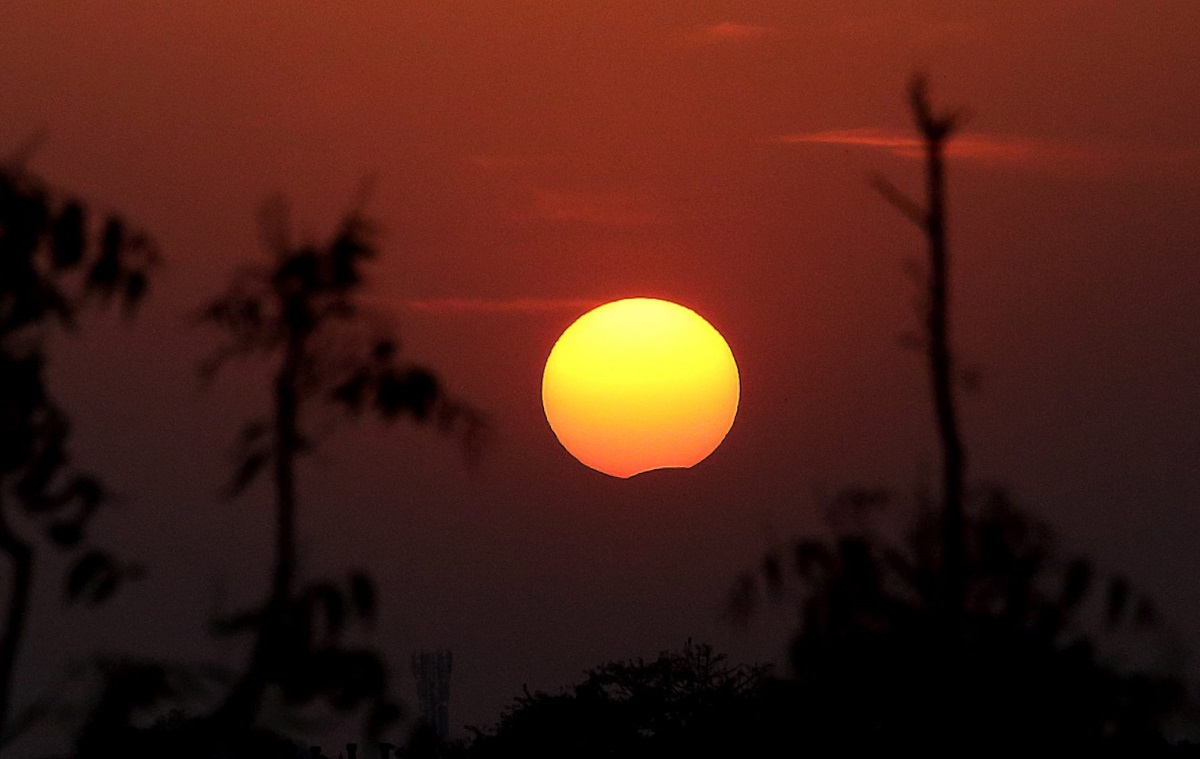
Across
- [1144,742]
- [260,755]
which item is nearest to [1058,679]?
[1144,742]

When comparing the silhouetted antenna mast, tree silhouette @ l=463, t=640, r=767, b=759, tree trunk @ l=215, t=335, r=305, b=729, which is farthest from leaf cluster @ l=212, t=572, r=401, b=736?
the silhouetted antenna mast

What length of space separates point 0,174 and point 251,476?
1.24 m

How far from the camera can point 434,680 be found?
159375 mm

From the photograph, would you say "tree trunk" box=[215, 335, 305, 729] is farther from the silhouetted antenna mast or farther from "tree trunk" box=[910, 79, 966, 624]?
the silhouetted antenna mast

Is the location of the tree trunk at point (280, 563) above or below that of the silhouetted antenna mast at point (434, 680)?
below

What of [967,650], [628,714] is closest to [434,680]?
Result: [628,714]

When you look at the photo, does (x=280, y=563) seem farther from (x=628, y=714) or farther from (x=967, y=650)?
(x=628, y=714)

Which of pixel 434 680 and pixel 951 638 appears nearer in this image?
pixel 951 638

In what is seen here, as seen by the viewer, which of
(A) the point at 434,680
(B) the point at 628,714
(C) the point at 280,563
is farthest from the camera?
(A) the point at 434,680

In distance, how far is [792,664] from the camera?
306 inches

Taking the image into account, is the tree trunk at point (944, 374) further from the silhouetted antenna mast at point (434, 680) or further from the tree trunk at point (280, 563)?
the silhouetted antenna mast at point (434, 680)

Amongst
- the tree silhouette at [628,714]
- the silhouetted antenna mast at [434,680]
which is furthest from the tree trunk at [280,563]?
the silhouetted antenna mast at [434,680]

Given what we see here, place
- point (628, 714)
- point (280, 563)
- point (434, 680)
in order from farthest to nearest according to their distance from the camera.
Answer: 1. point (434, 680)
2. point (628, 714)
3. point (280, 563)

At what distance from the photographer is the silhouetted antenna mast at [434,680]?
154m
